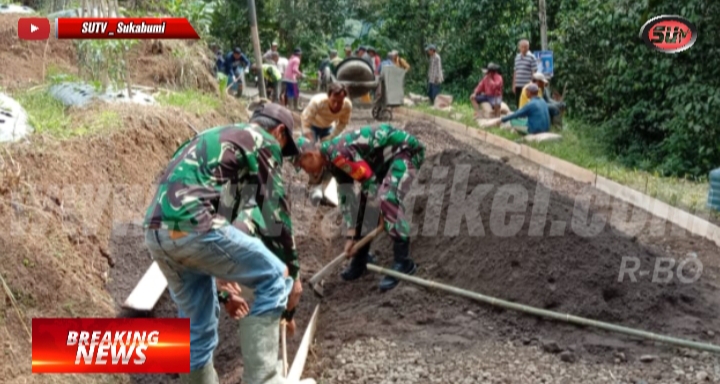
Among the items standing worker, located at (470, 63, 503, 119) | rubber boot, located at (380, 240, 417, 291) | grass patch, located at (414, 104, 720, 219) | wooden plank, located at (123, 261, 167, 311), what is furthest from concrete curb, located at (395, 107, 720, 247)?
wooden plank, located at (123, 261, 167, 311)

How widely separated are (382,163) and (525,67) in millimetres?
8730

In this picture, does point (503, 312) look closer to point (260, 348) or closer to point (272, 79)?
point (260, 348)

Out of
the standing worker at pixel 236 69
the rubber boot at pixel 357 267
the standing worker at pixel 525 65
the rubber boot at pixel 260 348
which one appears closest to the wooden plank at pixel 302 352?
the rubber boot at pixel 260 348

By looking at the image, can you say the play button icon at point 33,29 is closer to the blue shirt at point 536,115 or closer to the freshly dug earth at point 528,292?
the blue shirt at point 536,115

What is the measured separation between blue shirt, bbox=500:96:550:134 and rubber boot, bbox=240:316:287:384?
8.36 meters

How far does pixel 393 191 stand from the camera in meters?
5.78

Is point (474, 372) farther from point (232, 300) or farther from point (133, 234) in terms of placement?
point (133, 234)

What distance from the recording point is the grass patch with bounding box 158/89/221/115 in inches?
388

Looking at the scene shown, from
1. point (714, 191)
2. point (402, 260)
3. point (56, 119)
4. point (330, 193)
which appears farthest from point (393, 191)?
point (714, 191)

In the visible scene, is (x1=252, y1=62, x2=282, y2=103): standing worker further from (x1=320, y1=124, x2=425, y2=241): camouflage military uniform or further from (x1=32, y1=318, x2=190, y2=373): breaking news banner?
(x1=32, y1=318, x2=190, y2=373): breaking news banner

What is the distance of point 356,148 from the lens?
5.71 m

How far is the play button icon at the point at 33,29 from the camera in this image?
12211 mm

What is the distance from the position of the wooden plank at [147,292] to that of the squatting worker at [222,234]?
148 cm

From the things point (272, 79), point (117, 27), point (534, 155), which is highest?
point (117, 27)
